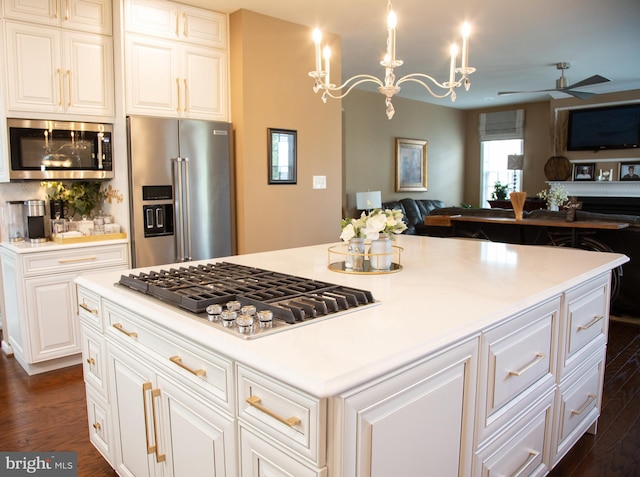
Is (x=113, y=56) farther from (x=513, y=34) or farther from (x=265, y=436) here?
(x=513, y=34)

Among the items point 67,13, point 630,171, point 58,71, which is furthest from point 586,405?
point 630,171

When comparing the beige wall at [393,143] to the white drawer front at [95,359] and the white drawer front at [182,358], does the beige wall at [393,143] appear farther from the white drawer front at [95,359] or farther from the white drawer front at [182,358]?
the white drawer front at [182,358]

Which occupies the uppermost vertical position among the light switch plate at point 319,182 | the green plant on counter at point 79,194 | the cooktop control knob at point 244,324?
the light switch plate at point 319,182

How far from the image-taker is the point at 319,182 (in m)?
4.51

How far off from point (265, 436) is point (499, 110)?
9.22 meters

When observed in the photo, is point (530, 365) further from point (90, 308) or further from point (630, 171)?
point (630, 171)

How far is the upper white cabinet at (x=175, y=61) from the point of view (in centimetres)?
344

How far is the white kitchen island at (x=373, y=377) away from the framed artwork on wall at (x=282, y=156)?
191 cm

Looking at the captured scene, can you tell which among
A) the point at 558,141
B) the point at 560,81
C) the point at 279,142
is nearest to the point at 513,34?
the point at 560,81

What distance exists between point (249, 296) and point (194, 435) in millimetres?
426

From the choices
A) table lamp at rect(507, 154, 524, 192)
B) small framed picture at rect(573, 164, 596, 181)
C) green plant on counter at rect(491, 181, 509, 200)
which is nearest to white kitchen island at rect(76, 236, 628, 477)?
small framed picture at rect(573, 164, 596, 181)

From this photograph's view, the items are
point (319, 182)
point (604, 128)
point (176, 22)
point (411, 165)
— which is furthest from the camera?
point (411, 165)

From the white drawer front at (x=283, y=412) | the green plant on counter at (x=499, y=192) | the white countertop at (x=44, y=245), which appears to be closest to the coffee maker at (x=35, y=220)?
the white countertop at (x=44, y=245)

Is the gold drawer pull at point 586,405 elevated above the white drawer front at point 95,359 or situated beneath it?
situated beneath
